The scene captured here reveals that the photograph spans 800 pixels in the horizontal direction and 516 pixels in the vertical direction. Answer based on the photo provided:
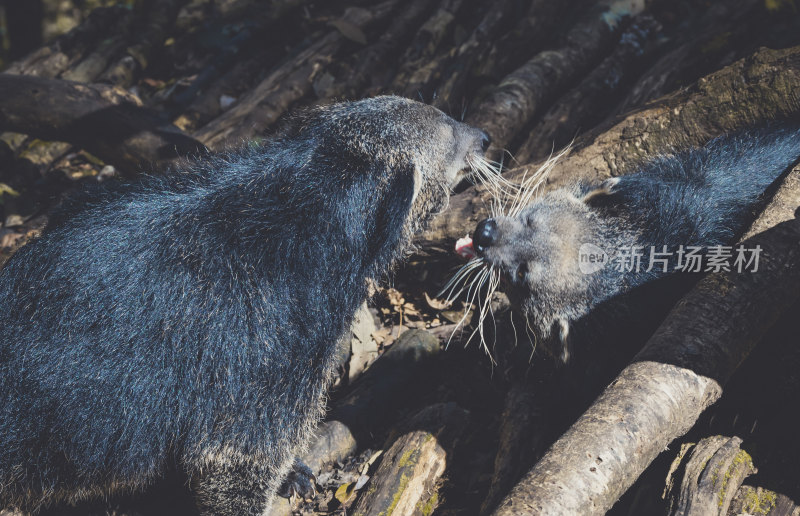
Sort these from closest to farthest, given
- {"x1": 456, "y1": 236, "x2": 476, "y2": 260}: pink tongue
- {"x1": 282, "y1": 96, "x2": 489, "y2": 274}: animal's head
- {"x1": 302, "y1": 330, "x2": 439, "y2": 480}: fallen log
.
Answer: {"x1": 282, "y1": 96, "x2": 489, "y2": 274}: animal's head, {"x1": 302, "y1": 330, "x2": 439, "y2": 480}: fallen log, {"x1": 456, "y1": 236, "x2": 476, "y2": 260}: pink tongue

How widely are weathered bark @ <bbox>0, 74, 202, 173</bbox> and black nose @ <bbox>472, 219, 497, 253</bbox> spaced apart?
2540 mm

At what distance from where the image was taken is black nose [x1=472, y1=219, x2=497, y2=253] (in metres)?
3.35

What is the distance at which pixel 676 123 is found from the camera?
366 cm

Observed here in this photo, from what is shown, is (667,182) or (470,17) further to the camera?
(470,17)

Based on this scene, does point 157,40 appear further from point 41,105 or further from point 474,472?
point 474,472

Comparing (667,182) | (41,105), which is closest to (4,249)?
(41,105)

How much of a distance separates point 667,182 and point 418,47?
3504 mm

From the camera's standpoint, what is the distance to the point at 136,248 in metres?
2.94

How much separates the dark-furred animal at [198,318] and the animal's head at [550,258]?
543mm

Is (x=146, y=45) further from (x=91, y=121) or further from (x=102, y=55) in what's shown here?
(x=91, y=121)

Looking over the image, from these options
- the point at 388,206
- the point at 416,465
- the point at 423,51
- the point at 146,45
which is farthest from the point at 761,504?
the point at 146,45

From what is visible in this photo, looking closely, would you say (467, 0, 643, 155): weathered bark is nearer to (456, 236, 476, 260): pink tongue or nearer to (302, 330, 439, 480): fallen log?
(456, 236, 476, 260): pink tongue

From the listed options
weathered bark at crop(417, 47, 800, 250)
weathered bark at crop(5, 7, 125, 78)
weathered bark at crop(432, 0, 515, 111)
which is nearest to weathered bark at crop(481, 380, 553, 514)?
weathered bark at crop(417, 47, 800, 250)

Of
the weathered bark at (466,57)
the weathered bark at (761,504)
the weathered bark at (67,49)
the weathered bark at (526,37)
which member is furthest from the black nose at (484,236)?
the weathered bark at (67,49)
